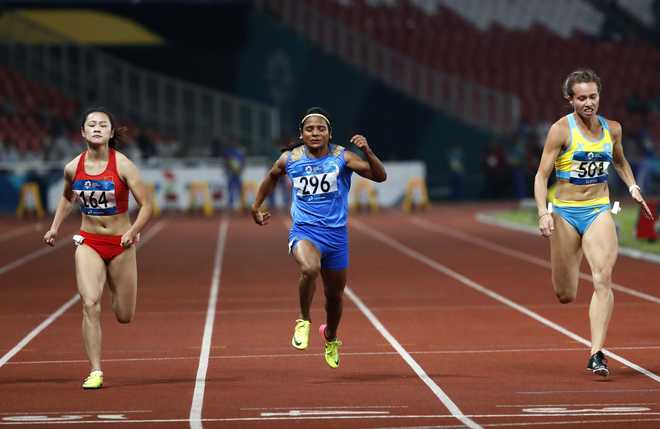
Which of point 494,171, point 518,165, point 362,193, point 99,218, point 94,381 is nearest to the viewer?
point 94,381

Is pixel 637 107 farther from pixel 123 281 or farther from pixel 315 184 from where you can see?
pixel 123 281

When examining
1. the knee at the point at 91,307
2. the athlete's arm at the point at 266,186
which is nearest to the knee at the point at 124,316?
the knee at the point at 91,307

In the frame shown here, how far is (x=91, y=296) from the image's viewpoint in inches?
392

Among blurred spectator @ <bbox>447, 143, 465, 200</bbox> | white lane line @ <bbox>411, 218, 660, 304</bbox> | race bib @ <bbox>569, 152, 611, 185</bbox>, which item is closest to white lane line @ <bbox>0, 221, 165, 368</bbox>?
race bib @ <bbox>569, 152, 611, 185</bbox>

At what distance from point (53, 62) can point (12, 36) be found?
1393 mm

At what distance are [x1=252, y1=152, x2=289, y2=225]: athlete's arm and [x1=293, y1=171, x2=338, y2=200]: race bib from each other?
14 cm

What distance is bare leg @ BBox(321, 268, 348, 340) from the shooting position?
10.8m

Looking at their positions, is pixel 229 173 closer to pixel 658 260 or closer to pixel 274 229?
pixel 274 229

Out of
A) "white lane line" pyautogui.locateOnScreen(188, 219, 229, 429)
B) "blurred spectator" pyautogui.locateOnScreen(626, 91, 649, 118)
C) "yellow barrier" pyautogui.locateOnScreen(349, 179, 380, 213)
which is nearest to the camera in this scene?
"white lane line" pyautogui.locateOnScreen(188, 219, 229, 429)

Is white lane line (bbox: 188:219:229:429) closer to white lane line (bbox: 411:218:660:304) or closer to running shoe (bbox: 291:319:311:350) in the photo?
running shoe (bbox: 291:319:311:350)

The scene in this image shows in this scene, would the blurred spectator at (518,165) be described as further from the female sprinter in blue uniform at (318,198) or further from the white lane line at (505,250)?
the female sprinter in blue uniform at (318,198)

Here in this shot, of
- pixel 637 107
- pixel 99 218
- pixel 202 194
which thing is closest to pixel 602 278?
pixel 99 218

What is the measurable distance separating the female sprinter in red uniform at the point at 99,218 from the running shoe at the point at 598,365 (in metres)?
3.16

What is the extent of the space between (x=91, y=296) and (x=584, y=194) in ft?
11.5
